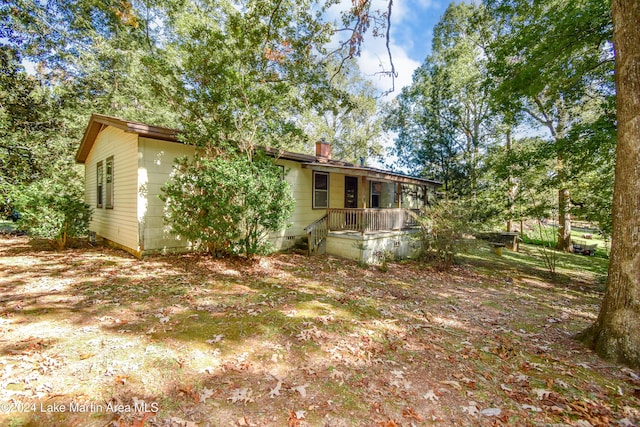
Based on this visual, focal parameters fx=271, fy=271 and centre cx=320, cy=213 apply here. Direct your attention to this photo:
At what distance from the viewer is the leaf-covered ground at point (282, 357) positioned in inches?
95.9

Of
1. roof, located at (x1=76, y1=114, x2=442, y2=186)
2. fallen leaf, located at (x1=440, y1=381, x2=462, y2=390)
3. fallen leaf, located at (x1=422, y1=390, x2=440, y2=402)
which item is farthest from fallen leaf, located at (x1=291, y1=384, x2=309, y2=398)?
roof, located at (x1=76, y1=114, x2=442, y2=186)

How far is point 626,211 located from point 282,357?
4.67m

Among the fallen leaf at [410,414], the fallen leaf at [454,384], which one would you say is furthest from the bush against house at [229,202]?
the fallen leaf at [410,414]

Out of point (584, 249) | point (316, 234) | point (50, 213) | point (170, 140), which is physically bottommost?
point (584, 249)

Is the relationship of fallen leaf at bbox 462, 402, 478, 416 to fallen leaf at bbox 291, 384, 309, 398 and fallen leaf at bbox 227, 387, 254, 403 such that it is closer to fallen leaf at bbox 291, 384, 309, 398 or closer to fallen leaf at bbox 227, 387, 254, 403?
fallen leaf at bbox 291, 384, 309, 398

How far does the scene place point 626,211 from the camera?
11.2 feet

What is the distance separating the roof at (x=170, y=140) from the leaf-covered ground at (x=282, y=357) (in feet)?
12.3

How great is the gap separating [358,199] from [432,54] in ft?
42.6

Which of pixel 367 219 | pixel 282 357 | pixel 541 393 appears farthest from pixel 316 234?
pixel 541 393

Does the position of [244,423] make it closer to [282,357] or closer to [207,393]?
[207,393]

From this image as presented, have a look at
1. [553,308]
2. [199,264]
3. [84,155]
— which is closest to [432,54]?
[553,308]

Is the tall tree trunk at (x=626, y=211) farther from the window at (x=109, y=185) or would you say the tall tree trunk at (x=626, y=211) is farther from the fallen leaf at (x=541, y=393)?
the window at (x=109, y=185)

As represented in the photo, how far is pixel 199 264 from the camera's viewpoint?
24.2 feet

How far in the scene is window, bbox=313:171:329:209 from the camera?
11.7m
